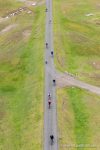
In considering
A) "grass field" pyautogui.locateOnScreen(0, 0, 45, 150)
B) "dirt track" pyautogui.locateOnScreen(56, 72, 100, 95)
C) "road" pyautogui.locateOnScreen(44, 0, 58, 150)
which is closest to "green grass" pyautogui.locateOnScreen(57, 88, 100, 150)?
"road" pyautogui.locateOnScreen(44, 0, 58, 150)

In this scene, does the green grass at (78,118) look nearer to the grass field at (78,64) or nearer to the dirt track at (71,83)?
the grass field at (78,64)

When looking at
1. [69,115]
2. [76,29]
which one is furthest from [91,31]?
[69,115]

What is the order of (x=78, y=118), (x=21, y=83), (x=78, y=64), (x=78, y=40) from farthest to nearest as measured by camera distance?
(x=78, y=40) < (x=78, y=64) < (x=21, y=83) < (x=78, y=118)

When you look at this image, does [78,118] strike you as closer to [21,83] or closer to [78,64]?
[21,83]

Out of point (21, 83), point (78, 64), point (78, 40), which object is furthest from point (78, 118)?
point (78, 40)

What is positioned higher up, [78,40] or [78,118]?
[78,40]

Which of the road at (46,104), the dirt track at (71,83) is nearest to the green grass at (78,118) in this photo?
the road at (46,104)

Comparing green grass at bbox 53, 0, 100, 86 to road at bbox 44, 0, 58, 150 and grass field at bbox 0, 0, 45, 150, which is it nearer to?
road at bbox 44, 0, 58, 150
